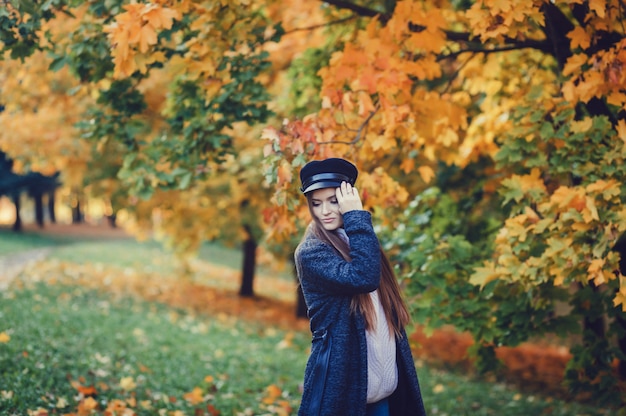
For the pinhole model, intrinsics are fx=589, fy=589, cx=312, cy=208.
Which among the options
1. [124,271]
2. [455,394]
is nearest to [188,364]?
[455,394]

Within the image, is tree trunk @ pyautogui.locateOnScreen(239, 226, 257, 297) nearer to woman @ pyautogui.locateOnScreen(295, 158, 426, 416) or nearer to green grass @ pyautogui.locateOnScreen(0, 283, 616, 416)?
green grass @ pyautogui.locateOnScreen(0, 283, 616, 416)

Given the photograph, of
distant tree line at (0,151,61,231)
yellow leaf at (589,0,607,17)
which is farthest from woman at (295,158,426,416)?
distant tree line at (0,151,61,231)

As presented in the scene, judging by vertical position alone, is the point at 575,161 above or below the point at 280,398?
above

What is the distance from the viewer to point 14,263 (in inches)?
682

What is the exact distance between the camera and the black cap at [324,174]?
116 inches

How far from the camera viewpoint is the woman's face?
295cm

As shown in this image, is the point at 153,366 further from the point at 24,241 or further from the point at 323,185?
the point at 24,241

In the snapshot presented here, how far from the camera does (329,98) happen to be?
4379mm

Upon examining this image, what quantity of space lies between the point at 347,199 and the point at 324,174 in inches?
7.5

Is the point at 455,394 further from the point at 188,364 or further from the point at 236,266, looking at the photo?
the point at 236,266

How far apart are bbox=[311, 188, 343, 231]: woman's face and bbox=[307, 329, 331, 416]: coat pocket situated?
0.53 metres

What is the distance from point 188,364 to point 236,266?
19.4 meters

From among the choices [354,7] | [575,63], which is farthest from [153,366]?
[575,63]

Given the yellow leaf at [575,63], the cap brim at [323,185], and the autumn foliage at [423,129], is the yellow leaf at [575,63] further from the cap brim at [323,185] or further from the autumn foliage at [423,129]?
the cap brim at [323,185]
